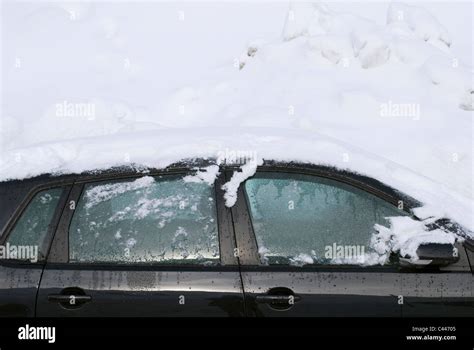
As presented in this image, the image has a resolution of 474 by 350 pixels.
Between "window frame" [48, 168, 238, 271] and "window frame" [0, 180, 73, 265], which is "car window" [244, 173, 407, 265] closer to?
"window frame" [48, 168, 238, 271]

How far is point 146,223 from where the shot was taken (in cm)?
358

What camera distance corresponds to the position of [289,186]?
3660mm

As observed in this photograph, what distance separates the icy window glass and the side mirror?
91 cm

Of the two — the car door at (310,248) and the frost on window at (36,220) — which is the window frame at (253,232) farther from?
the frost on window at (36,220)

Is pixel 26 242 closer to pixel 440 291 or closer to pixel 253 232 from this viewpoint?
pixel 253 232

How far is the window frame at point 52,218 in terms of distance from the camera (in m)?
3.48

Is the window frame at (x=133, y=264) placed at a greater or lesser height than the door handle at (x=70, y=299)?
greater

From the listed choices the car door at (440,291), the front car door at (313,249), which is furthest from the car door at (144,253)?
the car door at (440,291)

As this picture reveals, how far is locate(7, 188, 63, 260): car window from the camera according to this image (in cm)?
351

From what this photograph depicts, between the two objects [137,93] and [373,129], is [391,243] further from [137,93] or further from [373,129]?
[137,93]

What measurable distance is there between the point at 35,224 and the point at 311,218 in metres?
1.32

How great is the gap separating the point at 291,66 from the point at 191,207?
13477 mm

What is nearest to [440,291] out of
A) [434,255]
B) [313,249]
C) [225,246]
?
[434,255]

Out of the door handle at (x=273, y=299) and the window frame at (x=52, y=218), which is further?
the window frame at (x=52, y=218)
